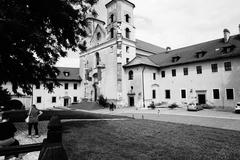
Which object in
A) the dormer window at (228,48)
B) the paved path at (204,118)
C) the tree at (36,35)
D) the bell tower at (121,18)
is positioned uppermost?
the bell tower at (121,18)

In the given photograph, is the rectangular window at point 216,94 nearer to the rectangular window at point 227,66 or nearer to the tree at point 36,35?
the rectangular window at point 227,66

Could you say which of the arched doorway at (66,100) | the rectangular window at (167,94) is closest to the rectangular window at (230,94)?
the rectangular window at (167,94)

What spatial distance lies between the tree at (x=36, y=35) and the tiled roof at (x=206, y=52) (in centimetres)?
2491

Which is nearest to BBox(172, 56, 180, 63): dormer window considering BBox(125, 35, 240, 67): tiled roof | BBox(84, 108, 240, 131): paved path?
BBox(125, 35, 240, 67): tiled roof

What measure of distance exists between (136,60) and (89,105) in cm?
1469

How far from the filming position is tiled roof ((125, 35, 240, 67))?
25.5m

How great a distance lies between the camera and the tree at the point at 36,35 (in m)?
5.71

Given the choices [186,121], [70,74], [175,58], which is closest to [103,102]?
[70,74]

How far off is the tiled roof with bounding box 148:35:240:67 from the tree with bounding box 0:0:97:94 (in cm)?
2491

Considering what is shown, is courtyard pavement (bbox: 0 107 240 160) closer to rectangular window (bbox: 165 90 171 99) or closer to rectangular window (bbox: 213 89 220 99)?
rectangular window (bbox: 213 89 220 99)

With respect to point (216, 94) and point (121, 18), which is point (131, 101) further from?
point (121, 18)

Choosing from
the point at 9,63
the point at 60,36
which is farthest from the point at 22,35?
the point at 60,36

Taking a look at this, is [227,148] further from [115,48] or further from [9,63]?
[115,48]

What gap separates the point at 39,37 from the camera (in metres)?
6.10
